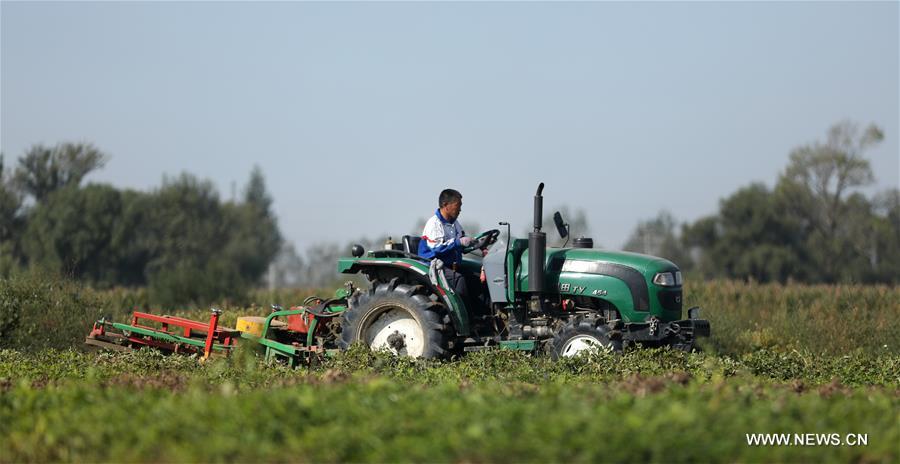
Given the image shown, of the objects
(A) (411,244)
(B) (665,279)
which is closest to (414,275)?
(A) (411,244)

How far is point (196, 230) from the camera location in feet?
190

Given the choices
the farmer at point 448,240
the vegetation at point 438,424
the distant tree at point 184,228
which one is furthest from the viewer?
the distant tree at point 184,228

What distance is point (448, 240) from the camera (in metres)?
11.6

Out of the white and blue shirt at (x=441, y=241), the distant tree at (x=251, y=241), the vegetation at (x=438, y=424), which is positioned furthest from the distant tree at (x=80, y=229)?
the vegetation at (x=438, y=424)

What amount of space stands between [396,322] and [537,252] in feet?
5.63

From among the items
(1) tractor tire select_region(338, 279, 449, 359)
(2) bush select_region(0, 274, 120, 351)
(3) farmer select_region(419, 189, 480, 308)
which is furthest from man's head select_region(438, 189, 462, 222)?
(2) bush select_region(0, 274, 120, 351)

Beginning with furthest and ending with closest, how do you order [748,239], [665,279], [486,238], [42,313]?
[748,239], [42,313], [486,238], [665,279]

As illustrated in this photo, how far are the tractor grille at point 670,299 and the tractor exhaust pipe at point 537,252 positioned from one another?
1.22 meters

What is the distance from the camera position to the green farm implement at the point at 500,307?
36.6 ft

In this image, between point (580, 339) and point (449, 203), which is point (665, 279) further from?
point (449, 203)

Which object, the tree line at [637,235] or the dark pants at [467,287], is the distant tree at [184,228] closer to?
the tree line at [637,235]

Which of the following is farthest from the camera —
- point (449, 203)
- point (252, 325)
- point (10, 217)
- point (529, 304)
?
point (10, 217)

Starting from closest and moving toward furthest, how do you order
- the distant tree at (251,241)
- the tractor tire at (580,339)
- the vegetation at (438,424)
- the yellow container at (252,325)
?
1. the vegetation at (438,424)
2. the tractor tire at (580,339)
3. the yellow container at (252,325)
4. the distant tree at (251,241)

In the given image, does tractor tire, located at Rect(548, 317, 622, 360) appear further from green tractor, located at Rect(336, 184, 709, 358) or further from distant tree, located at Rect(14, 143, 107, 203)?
distant tree, located at Rect(14, 143, 107, 203)
